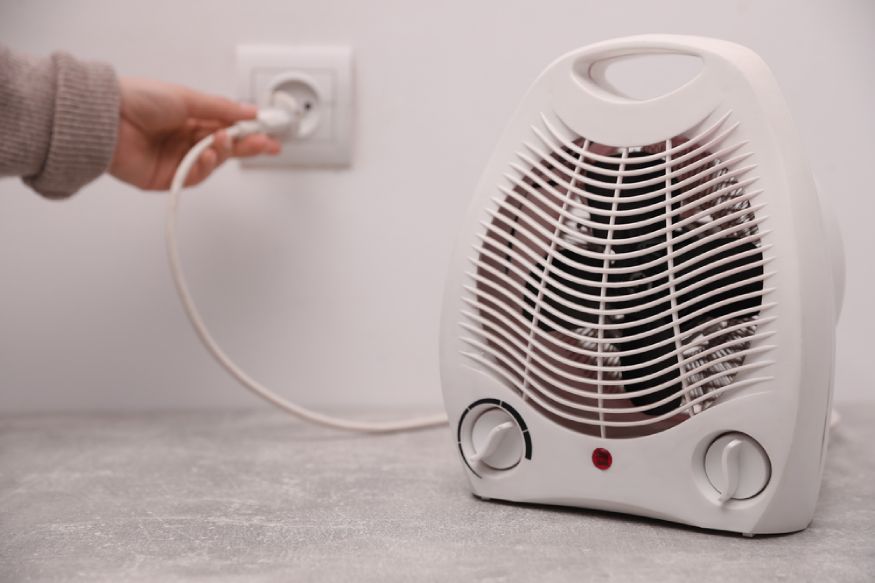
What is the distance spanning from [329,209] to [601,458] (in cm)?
47

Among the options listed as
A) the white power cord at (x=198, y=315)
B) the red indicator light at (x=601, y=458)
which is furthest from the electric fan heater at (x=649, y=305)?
the white power cord at (x=198, y=315)

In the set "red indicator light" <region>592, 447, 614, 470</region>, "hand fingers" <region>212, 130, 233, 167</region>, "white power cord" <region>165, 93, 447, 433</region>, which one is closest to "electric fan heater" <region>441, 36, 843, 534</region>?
"red indicator light" <region>592, 447, 614, 470</region>

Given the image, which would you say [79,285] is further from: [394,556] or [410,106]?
[394,556]

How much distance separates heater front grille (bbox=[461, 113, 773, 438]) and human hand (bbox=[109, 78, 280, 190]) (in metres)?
0.36

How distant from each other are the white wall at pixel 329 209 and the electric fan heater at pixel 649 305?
299 millimetres

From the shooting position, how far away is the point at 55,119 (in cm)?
73

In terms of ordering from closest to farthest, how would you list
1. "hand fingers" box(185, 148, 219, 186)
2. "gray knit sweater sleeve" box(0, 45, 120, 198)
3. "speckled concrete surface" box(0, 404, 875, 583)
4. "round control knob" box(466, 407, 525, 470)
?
1. "speckled concrete surface" box(0, 404, 875, 583)
2. "round control knob" box(466, 407, 525, 470)
3. "gray knit sweater sleeve" box(0, 45, 120, 198)
4. "hand fingers" box(185, 148, 219, 186)

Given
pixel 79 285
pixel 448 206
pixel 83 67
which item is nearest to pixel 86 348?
pixel 79 285

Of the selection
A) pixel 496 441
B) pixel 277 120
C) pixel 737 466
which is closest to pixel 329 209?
pixel 277 120

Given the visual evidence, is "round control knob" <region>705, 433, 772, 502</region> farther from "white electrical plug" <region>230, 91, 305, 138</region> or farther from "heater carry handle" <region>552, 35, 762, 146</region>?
"white electrical plug" <region>230, 91, 305, 138</region>

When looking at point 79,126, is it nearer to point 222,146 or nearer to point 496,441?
point 222,146

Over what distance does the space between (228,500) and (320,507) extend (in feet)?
0.25

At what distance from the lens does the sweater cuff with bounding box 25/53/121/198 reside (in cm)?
74

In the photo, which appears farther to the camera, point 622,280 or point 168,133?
point 168,133
